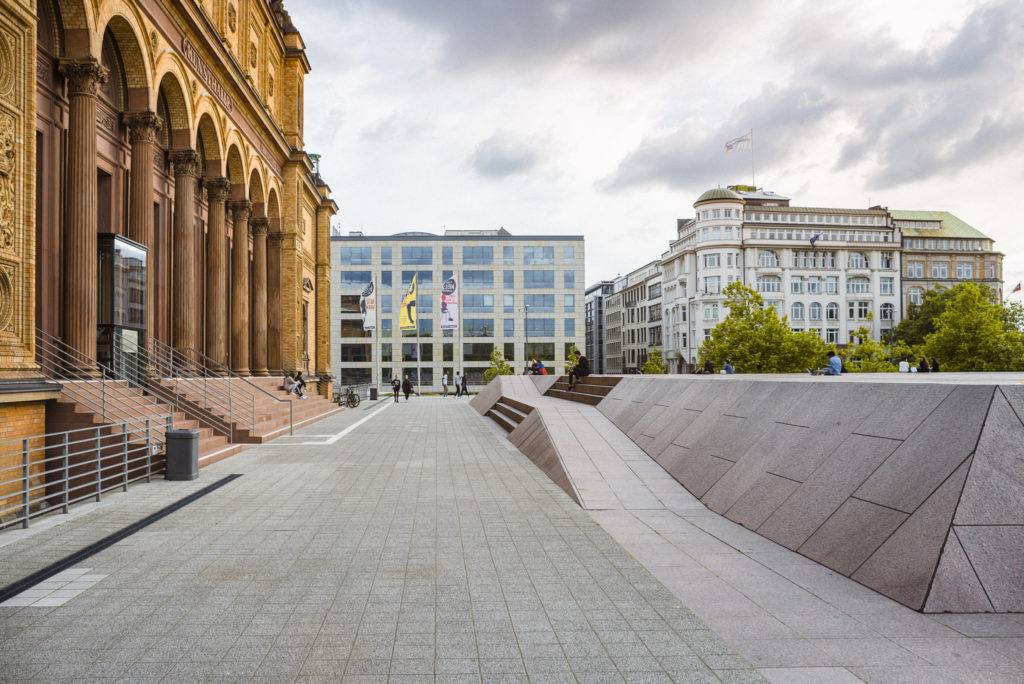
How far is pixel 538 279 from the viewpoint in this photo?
80375 mm

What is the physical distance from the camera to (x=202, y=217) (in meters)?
24.8

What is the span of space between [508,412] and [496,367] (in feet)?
156

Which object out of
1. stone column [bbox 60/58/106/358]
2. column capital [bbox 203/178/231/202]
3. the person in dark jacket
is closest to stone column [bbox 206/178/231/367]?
column capital [bbox 203/178/231/202]

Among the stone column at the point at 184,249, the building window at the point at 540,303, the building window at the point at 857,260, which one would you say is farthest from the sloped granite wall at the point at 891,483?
the building window at the point at 857,260

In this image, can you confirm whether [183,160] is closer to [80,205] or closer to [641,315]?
[80,205]

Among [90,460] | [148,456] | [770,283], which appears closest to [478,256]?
[770,283]

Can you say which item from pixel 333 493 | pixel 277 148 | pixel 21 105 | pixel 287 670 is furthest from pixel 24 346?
pixel 277 148

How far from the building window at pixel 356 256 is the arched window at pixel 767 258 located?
46.7m

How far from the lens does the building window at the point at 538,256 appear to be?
80375 mm

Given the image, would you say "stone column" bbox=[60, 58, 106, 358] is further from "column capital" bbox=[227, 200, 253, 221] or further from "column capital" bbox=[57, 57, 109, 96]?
"column capital" bbox=[227, 200, 253, 221]

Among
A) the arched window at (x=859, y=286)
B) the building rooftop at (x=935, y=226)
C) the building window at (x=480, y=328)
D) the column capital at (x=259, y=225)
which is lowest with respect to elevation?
the building window at (x=480, y=328)

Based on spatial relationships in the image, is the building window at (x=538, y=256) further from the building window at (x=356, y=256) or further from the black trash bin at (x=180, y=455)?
the black trash bin at (x=180, y=455)

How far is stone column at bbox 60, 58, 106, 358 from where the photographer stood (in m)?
14.2

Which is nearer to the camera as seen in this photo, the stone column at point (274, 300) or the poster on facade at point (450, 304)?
the stone column at point (274, 300)
